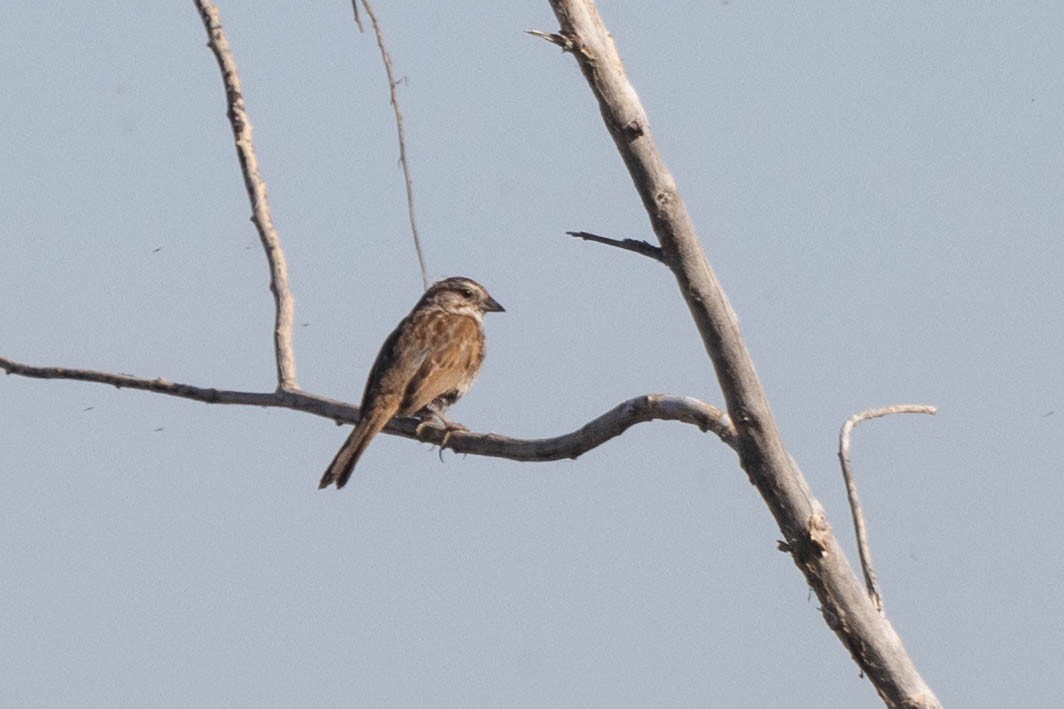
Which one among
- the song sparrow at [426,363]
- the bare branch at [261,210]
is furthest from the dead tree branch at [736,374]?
the song sparrow at [426,363]

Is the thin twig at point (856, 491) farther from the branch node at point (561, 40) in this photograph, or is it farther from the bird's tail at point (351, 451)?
the bird's tail at point (351, 451)

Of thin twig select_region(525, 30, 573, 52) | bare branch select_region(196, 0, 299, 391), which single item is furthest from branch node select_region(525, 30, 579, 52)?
bare branch select_region(196, 0, 299, 391)

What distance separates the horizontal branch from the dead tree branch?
119mm

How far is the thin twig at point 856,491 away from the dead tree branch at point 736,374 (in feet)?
0.57

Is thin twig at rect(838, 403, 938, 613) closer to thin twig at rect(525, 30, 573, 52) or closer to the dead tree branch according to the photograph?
the dead tree branch

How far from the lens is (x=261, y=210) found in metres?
6.53

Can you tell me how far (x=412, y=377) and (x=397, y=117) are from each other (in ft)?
9.75

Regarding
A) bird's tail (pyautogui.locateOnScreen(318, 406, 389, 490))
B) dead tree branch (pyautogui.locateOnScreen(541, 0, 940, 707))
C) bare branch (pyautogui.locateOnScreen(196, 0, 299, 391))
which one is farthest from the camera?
bird's tail (pyautogui.locateOnScreen(318, 406, 389, 490))

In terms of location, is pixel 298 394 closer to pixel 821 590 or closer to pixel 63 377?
pixel 63 377

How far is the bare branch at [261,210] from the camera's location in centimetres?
653

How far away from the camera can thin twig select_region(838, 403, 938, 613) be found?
431 centimetres

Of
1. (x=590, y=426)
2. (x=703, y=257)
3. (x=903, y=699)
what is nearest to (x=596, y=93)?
(x=703, y=257)

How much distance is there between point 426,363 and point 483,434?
9.75 ft

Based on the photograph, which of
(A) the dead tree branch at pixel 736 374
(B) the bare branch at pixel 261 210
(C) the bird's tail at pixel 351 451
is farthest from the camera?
(C) the bird's tail at pixel 351 451
